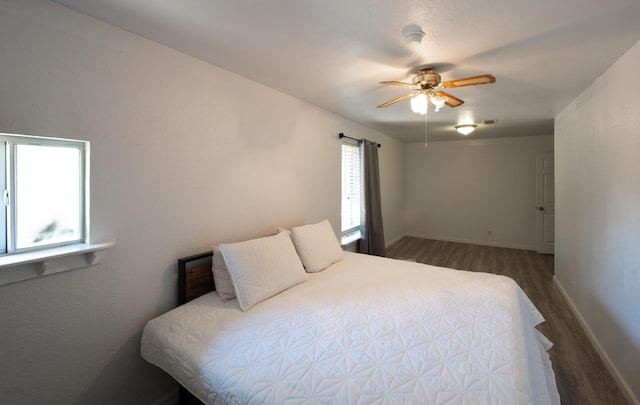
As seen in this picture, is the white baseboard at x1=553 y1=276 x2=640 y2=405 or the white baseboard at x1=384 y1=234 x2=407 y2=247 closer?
the white baseboard at x1=553 y1=276 x2=640 y2=405

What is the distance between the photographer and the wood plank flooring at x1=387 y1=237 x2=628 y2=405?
197 centimetres

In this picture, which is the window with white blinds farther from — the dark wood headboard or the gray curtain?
the dark wood headboard

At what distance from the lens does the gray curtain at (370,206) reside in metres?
4.22

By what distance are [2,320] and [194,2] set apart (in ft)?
5.58

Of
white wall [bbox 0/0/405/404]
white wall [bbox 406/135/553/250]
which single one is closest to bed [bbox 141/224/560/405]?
white wall [bbox 0/0/405/404]

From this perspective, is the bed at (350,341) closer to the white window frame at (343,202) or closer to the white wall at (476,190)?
the white window frame at (343,202)

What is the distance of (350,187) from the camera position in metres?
4.15

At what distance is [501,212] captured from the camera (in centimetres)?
588

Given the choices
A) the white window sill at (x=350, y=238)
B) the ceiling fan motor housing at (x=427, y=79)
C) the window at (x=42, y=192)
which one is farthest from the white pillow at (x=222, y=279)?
the white window sill at (x=350, y=238)

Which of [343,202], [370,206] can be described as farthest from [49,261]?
[370,206]

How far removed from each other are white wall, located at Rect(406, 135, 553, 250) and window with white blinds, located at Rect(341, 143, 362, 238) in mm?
2946

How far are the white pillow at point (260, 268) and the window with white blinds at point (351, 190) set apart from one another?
1840 mm

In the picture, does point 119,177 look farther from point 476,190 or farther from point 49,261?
point 476,190

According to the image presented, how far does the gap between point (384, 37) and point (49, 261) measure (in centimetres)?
214
